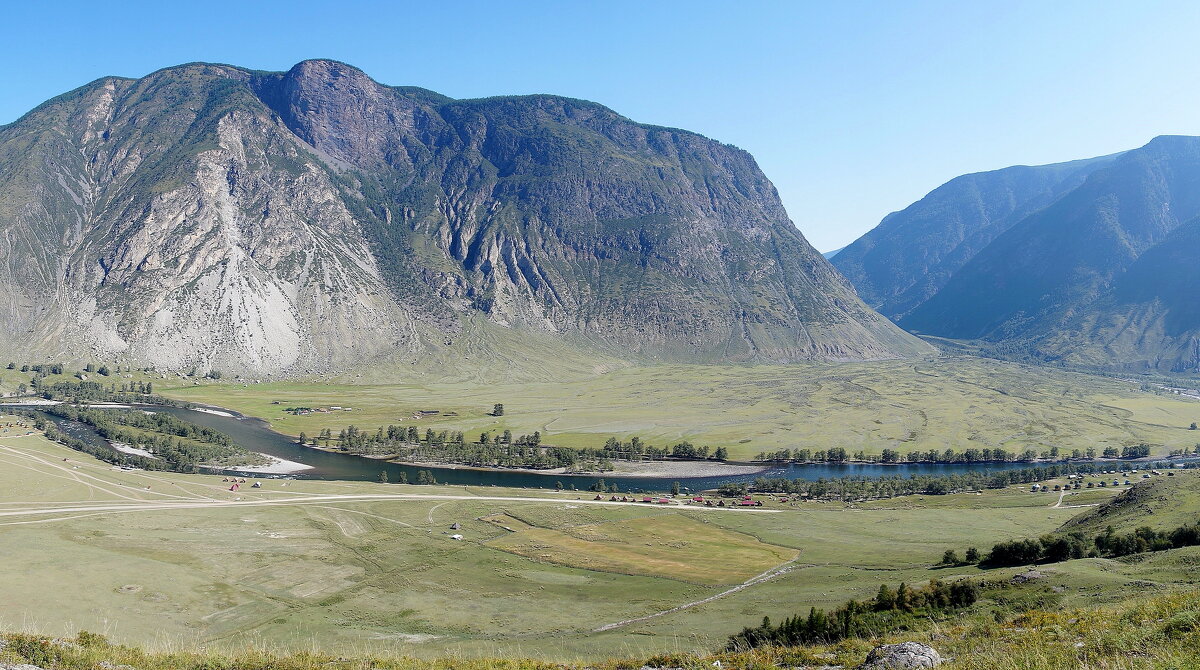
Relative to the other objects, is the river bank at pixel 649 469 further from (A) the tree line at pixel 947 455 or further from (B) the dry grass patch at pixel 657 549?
(B) the dry grass patch at pixel 657 549

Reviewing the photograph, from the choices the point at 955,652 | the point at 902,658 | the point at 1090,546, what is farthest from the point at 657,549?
the point at 902,658

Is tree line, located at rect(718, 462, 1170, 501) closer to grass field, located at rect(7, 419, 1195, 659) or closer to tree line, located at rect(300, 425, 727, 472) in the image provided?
grass field, located at rect(7, 419, 1195, 659)

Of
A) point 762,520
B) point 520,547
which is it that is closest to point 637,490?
point 762,520

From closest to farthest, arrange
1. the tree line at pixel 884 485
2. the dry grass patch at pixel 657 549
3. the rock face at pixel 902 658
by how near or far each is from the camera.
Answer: the rock face at pixel 902 658
the dry grass patch at pixel 657 549
the tree line at pixel 884 485

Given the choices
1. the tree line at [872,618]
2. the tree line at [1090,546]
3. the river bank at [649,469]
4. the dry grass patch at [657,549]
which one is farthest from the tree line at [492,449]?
the tree line at [872,618]

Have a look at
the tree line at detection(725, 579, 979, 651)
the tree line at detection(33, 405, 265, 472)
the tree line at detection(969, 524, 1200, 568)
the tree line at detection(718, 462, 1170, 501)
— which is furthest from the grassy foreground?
the tree line at detection(33, 405, 265, 472)

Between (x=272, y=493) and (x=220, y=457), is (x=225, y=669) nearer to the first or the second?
(x=272, y=493)
